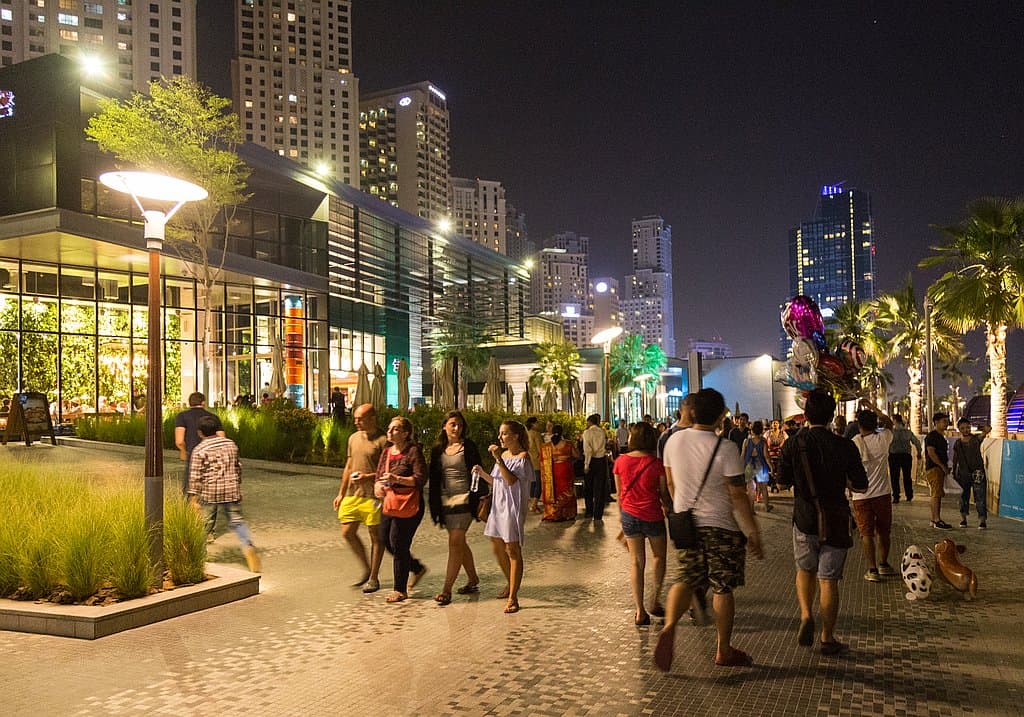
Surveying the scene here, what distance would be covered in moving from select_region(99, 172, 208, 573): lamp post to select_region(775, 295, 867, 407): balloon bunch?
664 inches

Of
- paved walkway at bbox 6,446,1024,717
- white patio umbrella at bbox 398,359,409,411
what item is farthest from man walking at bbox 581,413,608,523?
white patio umbrella at bbox 398,359,409,411

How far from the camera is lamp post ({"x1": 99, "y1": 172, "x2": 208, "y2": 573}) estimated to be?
7.50m

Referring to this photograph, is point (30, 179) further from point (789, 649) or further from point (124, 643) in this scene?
point (789, 649)

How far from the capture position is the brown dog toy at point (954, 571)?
750cm

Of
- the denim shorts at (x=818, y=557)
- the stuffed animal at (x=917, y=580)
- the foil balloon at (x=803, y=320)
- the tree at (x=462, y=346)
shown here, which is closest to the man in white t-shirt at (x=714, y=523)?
the denim shorts at (x=818, y=557)

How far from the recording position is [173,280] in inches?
1372

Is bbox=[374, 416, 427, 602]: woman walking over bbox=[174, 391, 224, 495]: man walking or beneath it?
beneath

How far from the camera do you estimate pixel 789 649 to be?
5.92 m

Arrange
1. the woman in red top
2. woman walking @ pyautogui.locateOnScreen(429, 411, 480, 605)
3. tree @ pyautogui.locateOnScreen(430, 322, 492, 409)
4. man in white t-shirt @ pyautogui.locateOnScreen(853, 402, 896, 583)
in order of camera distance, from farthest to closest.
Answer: tree @ pyautogui.locateOnScreen(430, 322, 492, 409)
man in white t-shirt @ pyautogui.locateOnScreen(853, 402, 896, 583)
woman walking @ pyautogui.locateOnScreen(429, 411, 480, 605)
the woman in red top

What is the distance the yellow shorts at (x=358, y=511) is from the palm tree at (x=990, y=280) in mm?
17841

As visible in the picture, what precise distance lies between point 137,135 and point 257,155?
12655 millimetres

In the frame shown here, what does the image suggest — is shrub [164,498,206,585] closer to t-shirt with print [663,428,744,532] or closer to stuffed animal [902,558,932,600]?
t-shirt with print [663,428,744,532]

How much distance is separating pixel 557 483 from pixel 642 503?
6.76 m

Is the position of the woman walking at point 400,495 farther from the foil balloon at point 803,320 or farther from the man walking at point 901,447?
the foil balloon at point 803,320
